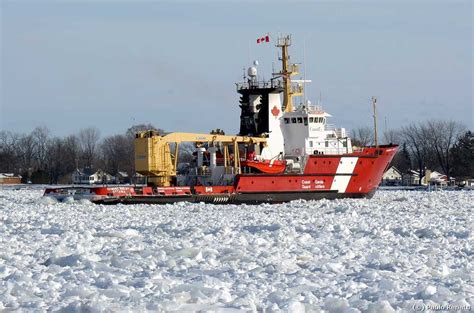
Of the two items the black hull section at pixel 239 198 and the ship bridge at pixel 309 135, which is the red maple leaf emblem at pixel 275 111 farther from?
the black hull section at pixel 239 198

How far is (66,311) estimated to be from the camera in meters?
7.65

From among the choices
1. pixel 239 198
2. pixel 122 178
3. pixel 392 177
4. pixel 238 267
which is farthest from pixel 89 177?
pixel 238 267

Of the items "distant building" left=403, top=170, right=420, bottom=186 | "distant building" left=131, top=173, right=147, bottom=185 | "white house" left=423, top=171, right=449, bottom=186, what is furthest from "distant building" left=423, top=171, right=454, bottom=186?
"distant building" left=131, top=173, right=147, bottom=185

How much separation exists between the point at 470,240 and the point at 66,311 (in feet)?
23.4

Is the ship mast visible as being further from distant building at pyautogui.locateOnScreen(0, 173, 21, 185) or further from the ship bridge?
distant building at pyautogui.locateOnScreen(0, 173, 21, 185)

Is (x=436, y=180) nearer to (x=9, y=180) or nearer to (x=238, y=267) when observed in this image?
(x=9, y=180)

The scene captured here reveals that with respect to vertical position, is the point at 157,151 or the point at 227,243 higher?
the point at 157,151

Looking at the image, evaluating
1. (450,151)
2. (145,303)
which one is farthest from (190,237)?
(450,151)

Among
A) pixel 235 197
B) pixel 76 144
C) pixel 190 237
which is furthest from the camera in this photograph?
pixel 76 144

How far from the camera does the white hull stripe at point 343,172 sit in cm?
2892

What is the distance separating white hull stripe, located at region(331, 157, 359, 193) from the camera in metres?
28.9

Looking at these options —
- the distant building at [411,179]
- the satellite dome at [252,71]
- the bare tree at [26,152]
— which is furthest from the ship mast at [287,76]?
the bare tree at [26,152]

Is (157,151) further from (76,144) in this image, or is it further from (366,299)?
(76,144)

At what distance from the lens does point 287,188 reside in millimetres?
28016
